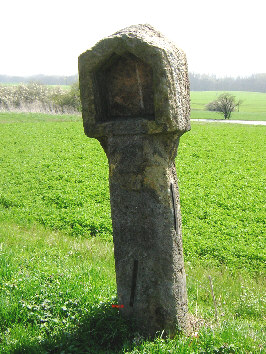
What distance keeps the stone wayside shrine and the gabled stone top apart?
1 centimetres

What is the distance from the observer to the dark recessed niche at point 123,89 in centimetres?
432

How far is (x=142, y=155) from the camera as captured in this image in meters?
4.29

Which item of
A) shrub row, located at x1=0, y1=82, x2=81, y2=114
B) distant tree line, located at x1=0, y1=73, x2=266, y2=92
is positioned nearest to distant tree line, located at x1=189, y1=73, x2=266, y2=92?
distant tree line, located at x1=0, y1=73, x2=266, y2=92

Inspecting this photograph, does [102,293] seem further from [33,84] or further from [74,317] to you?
[33,84]

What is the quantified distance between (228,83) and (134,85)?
19311 centimetres

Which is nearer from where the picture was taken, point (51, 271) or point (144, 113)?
point (144, 113)

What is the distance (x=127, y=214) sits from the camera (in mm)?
4512

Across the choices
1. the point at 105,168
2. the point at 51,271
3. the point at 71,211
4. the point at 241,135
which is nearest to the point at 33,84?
the point at 241,135

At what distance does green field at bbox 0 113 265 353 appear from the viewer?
14.8ft

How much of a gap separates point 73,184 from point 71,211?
9.75 ft

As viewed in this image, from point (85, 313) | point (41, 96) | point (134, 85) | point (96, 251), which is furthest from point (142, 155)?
point (41, 96)

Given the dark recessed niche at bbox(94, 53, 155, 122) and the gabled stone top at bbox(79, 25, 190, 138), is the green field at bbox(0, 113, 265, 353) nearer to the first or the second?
the gabled stone top at bbox(79, 25, 190, 138)

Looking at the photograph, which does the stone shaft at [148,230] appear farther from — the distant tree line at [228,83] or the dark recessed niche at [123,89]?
the distant tree line at [228,83]

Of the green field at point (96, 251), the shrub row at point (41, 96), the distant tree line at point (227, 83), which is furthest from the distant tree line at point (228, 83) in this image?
the green field at point (96, 251)
